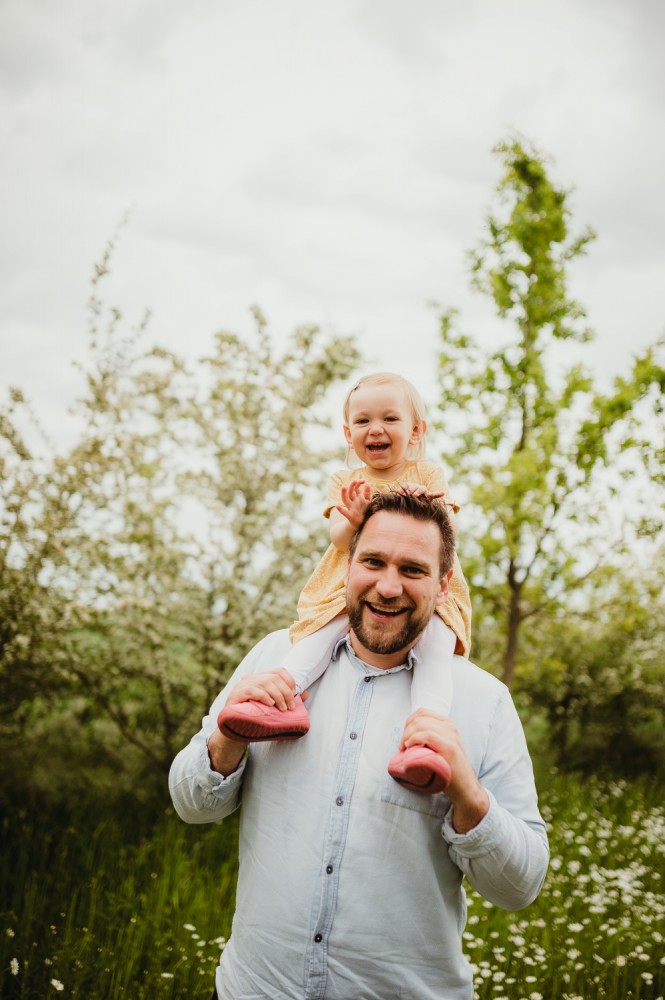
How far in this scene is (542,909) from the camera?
176 inches

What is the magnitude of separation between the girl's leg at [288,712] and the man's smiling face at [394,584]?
0.51ft

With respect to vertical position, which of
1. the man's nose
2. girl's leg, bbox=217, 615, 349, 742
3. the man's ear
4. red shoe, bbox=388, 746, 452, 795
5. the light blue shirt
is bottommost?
the light blue shirt

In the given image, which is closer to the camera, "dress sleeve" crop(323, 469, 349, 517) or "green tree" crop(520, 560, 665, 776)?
"dress sleeve" crop(323, 469, 349, 517)

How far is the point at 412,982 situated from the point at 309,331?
17.5 feet

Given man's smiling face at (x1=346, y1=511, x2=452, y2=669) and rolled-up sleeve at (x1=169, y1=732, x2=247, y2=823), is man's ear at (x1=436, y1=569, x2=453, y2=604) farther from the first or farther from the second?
rolled-up sleeve at (x1=169, y1=732, x2=247, y2=823)

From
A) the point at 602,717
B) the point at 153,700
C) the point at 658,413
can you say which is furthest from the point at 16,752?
the point at 602,717

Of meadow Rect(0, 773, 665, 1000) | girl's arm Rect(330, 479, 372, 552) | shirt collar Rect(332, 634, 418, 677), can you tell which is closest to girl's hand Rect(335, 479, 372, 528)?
girl's arm Rect(330, 479, 372, 552)

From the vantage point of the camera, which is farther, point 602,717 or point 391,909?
point 602,717

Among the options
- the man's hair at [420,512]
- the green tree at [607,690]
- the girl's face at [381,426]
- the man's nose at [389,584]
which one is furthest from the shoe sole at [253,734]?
the green tree at [607,690]

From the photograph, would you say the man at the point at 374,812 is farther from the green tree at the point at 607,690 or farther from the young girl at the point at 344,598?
the green tree at the point at 607,690

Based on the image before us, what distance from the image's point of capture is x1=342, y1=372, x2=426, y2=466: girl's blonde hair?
2.77m

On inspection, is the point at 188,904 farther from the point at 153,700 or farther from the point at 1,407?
the point at 1,407

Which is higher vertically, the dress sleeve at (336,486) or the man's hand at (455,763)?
the dress sleeve at (336,486)

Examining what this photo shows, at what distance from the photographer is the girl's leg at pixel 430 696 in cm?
158
